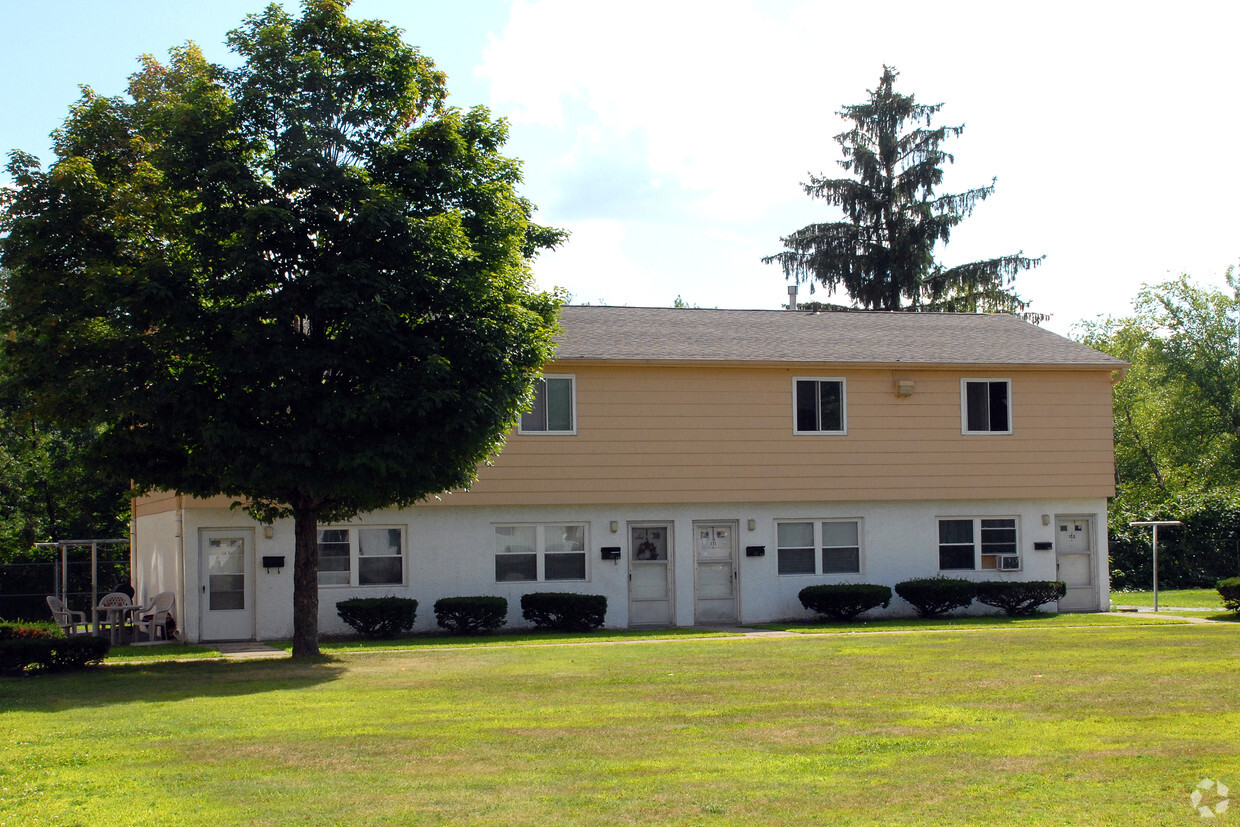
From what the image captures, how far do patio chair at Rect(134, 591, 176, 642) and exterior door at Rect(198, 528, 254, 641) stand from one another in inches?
38.3

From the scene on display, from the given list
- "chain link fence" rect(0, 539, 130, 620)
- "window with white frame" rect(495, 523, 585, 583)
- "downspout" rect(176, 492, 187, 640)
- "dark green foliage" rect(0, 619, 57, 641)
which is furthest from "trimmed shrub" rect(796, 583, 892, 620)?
"chain link fence" rect(0, 539, 130, 620)

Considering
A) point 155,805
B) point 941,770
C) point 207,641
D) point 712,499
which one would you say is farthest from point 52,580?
point 941,770

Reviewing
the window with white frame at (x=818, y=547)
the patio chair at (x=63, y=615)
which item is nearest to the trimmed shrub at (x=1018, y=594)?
the window with white frame at (x=818, y=547)

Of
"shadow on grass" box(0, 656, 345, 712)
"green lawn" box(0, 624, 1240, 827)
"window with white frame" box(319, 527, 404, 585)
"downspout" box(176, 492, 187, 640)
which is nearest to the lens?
"green lawn" box(0, 624, 1240, 827)

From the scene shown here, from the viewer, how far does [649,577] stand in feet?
79.3

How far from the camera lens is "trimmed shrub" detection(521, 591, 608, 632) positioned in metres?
22.4

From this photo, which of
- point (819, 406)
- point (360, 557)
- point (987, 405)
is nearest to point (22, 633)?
point (360, 557)

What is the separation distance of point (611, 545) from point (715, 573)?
2.31 meters

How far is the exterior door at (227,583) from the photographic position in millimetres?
22266

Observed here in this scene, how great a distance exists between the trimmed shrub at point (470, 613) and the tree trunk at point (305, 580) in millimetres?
4293

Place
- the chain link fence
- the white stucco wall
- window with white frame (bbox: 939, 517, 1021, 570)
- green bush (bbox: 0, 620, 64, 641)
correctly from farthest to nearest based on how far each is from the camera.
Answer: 1. the chain link fence
2. window with white frame (bbox: 939, 517, 1021, 570)
3. the white stucco wall
4. green bush (bbox: 0, 620, 64, 641)

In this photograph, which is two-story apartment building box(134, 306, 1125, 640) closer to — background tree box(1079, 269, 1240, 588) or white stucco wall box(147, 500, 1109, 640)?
white stucco wall box(147, 500, 1109, 640)

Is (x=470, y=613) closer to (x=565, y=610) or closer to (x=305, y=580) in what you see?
(x=565, y=610)

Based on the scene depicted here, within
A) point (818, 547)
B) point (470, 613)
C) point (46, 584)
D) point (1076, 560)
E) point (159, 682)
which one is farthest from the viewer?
point (46, 584)
